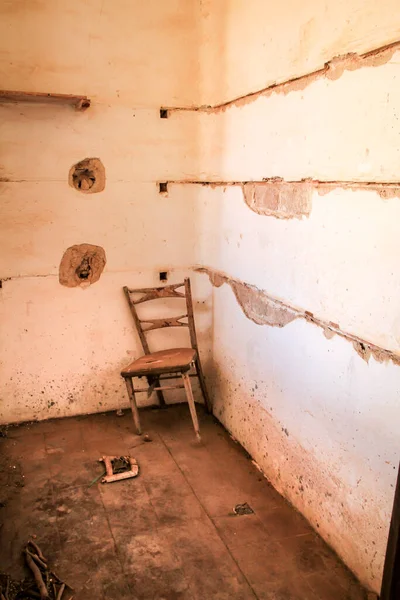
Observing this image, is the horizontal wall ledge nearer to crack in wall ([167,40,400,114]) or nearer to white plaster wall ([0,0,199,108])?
crack in wall ([167,40,400,114])

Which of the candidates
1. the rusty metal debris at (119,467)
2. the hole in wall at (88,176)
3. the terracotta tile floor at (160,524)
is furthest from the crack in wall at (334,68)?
the rusty metal debris at (119,467)

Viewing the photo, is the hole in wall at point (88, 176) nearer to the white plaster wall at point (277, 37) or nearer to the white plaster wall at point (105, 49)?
the white plaster wall at point (105, 49)

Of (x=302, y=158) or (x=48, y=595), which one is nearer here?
(x=48, y=595)

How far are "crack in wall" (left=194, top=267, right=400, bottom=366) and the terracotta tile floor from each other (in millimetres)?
941

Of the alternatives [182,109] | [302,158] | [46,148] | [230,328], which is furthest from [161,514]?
[182,109]

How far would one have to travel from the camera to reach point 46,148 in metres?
3.33

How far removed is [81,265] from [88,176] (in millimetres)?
603

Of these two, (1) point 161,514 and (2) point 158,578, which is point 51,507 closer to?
(1) point 161,514

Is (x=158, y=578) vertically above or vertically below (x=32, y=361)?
below

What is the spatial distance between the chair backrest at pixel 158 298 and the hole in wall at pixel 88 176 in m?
0.72

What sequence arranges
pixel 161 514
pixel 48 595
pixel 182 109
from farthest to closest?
pixel 182 109 < pixel 161 514 < pixel 48 595

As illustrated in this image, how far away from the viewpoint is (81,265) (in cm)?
357

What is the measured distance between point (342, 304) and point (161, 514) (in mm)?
1448

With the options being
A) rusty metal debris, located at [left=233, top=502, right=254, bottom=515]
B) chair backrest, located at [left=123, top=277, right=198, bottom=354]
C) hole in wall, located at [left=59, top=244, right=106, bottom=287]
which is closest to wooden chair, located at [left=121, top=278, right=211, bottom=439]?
chair backrest, located at [left=123, top=277, right=198, bottom=354]
